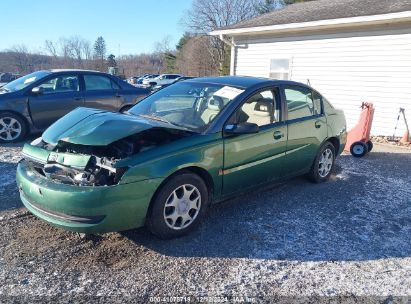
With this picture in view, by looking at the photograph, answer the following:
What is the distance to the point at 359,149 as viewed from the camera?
271 inches

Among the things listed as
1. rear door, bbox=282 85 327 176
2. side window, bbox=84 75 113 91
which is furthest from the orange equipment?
side window, bbox=84 75 113 91

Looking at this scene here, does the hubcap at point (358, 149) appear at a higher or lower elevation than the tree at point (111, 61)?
lower

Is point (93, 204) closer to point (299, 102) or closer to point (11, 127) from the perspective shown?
point (299, 102)

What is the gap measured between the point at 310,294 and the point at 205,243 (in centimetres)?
107

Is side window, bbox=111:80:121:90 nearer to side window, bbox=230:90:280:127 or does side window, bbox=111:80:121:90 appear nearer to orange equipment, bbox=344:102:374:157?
side window, bbox=230:90:280:127

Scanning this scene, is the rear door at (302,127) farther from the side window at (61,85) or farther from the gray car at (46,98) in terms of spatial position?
the side window at (61,85)

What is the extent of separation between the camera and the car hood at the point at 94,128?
3.03m

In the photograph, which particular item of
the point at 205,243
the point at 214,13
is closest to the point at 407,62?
the point at 205,243

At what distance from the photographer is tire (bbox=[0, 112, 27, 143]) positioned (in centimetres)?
679

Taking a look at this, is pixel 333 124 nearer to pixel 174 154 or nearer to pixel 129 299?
pixel 174 154

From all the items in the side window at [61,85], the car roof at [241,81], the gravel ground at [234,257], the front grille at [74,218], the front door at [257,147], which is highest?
the car roof at [241,81]

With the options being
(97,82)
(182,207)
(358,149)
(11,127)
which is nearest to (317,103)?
(358,149)

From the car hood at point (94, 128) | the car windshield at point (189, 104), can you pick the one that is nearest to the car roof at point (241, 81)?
the car windshield at point (189, 104)

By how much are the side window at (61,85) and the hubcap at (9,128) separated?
2.83 ft
